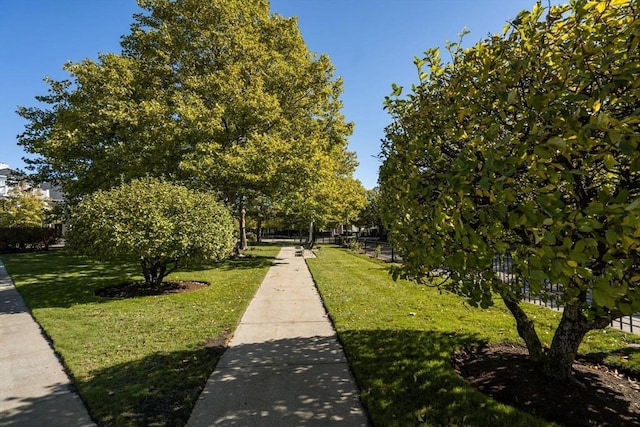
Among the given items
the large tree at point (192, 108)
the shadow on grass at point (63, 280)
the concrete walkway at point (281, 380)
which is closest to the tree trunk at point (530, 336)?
the concrete walkway at point (281, 380)

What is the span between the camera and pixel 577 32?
2.59 metres

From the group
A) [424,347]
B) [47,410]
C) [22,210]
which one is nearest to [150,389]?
[47,410]

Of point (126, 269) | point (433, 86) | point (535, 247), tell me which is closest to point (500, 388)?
point (535, 247)

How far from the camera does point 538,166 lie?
7.55 ft

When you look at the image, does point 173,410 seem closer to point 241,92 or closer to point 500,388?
point 500,388

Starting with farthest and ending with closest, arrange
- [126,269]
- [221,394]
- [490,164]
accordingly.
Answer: [126,269] < [221,394] < [490,164]

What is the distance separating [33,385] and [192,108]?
12.5 m

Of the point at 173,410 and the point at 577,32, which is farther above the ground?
the point at 577,32

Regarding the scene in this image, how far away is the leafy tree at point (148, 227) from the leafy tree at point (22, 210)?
30.0 meters

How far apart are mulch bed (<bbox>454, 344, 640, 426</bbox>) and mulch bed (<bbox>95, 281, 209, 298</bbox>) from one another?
8.19 m

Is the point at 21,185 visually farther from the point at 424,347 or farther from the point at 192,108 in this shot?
the point at 424,347

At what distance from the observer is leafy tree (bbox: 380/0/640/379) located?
6.86 ft

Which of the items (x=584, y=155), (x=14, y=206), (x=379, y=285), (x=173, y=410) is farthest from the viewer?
(x=14, y=206)

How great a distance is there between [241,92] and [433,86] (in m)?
14.0
